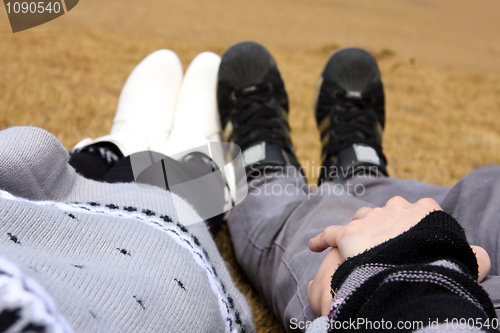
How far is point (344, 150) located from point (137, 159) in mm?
602

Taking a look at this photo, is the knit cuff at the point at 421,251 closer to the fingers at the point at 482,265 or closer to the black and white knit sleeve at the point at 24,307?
the fingers at the point at 482,265

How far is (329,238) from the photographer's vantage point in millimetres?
470

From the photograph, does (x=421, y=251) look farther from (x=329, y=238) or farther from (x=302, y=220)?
(x=302, y=220)

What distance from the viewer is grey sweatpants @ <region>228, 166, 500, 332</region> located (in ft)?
1.73

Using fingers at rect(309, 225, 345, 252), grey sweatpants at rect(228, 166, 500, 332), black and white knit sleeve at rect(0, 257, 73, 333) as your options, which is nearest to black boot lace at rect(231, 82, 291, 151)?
grey sweatpants at rect(228, 166, 500, 332)

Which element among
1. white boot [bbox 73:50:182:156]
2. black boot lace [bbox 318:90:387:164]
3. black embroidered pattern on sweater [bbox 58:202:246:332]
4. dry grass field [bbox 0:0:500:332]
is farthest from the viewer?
dry grass field [bbox 0:0:500:332]

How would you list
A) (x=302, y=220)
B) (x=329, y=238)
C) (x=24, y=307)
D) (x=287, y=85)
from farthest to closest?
(x=287, y=85) < (x=302, y=220) < (x=329, y=238) < (x=24, y=307)

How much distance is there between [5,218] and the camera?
1.08ft

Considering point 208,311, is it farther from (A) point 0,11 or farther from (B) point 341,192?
(A) point 0,11

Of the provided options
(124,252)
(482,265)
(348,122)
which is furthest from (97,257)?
(348,122)

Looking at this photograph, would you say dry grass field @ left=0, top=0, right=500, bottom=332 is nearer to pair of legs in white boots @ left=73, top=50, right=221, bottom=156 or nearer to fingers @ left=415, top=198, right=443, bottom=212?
pair of legs in white boots @ left=73, top=50, right=221, bottom=156

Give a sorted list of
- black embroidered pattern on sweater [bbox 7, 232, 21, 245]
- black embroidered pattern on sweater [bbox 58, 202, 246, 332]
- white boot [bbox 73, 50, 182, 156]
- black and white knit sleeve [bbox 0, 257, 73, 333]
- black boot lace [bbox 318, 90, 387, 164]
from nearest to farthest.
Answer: black and white knit sleeve [bbox 0, 257, 73, 333] → black embroidered pattern on sweater [bbox 7, 232, 21, 245] → black embroidered pattern on sweater [bbox 58, 202, 246, 332] → white boot [bbox 73, 50, 182, 156] → black boot lace [bbox 318, 90, 387, 164]

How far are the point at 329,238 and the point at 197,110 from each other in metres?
0.78

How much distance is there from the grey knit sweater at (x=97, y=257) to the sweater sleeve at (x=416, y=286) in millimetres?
174
